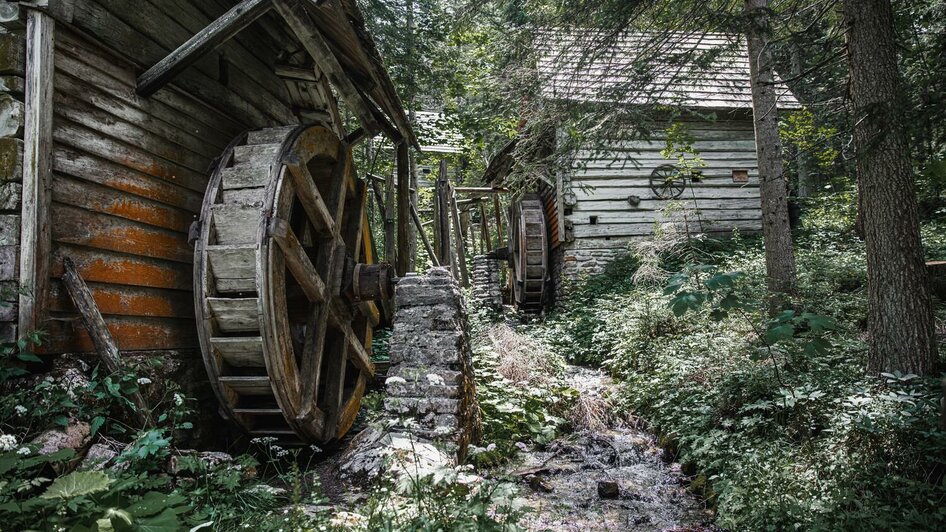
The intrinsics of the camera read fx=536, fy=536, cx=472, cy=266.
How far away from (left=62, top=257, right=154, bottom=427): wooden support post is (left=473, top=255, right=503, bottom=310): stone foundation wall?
12.0 meters

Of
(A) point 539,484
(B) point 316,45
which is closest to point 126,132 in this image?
(B) point 316,45

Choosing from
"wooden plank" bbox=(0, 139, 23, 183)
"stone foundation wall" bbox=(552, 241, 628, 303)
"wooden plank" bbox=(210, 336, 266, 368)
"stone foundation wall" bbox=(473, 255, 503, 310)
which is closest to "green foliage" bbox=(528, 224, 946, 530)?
"wooden plank" bbox=(210, 336, 266, 368)

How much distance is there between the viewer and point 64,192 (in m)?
3.05

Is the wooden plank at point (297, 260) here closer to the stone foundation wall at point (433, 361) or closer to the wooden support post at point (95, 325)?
the stone foundation wall at point (433, 361)

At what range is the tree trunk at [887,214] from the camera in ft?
11.2

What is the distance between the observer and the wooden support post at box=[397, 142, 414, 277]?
615 cm

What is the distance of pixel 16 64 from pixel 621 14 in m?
4.51

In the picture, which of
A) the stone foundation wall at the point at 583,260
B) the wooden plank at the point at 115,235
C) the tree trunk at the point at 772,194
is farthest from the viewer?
the stone foundation wall at the point at 583,260

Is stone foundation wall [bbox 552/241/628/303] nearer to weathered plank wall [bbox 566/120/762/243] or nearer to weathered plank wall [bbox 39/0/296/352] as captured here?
weathered plank wall [bbox 566/120/762/243]

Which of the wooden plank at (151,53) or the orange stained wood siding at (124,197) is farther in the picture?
A: the wooden plank at (151,53)

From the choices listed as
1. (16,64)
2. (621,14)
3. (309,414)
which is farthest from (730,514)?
(16,64)

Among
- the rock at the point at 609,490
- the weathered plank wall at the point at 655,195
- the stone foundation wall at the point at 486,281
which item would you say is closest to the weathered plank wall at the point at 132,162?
the rock at the point at 609,490

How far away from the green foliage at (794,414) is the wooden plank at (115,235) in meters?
3.42

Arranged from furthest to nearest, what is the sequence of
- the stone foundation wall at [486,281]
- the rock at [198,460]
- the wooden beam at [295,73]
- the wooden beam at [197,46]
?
the stone foundation wall at [486,281] < the wooden beam at [295,73] < the wooden beam at [197,46] < the rock at [198,460]
